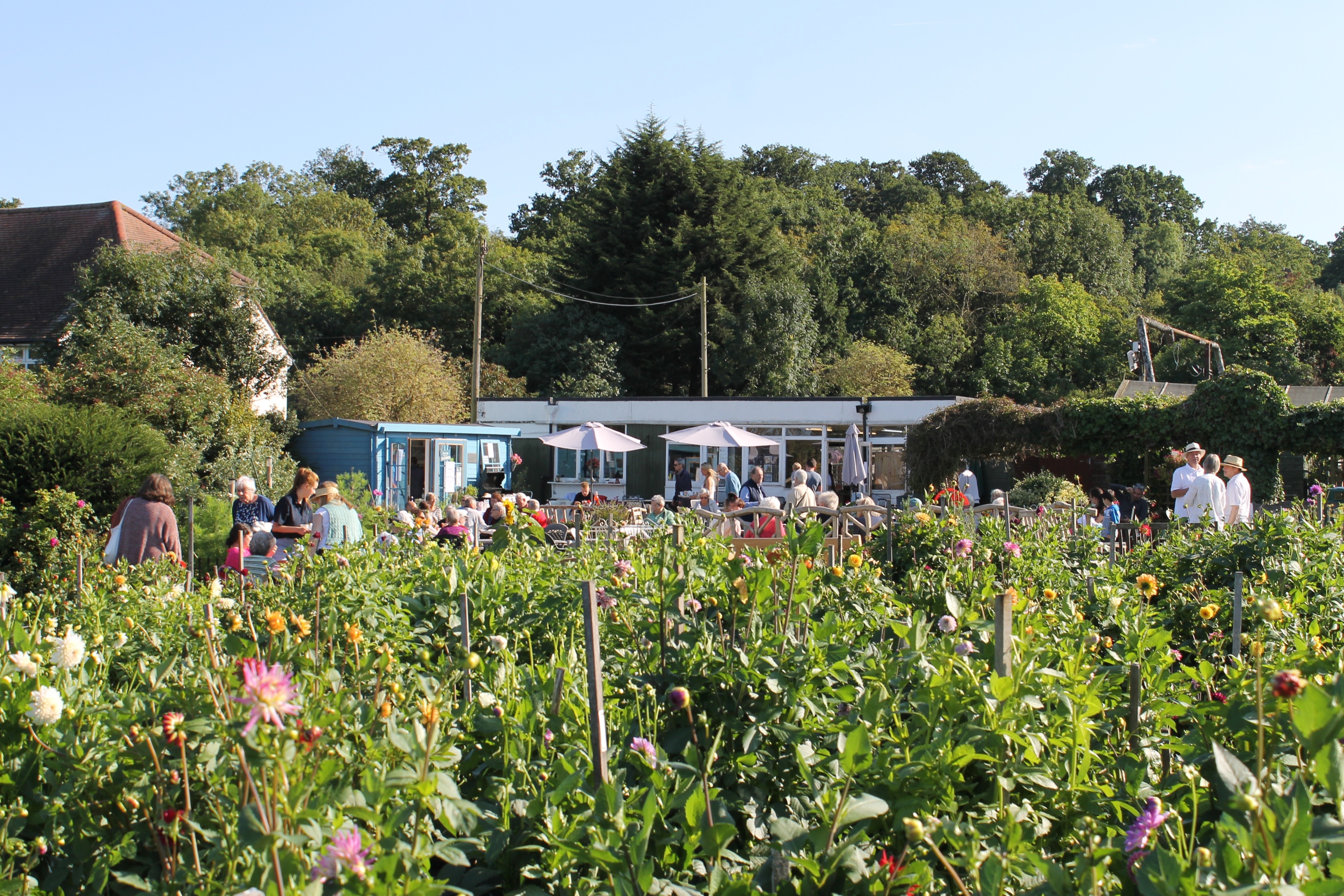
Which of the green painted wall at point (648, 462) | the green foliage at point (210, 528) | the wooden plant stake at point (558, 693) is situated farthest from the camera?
the green painted wall at point (648, 462)

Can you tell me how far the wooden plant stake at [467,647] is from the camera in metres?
2.34

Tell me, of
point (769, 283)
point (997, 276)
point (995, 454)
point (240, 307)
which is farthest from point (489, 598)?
point (997, 276)

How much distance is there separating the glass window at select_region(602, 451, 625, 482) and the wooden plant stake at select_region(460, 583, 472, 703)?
68.4ft

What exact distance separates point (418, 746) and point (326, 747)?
0.56ft

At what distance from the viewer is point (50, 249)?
85.9 ft

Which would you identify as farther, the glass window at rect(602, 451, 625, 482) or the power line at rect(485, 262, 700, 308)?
the power line at rect(485, 262, 700, 308)

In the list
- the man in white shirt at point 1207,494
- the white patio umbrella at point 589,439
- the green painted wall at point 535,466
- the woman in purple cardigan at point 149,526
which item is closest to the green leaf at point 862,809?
the woman in purple cardigan at point 149,526

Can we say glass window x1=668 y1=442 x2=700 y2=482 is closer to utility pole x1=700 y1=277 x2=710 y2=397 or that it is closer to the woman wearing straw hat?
utility pole x1=700 y1=277 x2=710 y2=397

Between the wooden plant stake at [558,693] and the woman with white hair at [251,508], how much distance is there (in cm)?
671

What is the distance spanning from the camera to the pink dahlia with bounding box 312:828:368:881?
133cm

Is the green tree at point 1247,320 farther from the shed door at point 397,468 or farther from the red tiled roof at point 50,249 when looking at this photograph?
the red tiled roof at point 50,249

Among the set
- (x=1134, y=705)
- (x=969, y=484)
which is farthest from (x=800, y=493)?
(x=1134, y=705)

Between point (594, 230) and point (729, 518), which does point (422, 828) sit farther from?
point (594, 230)

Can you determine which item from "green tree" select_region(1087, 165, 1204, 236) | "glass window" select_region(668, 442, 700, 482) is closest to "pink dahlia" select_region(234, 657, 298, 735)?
"glass window" select_region(668, 442, 700, 482)
